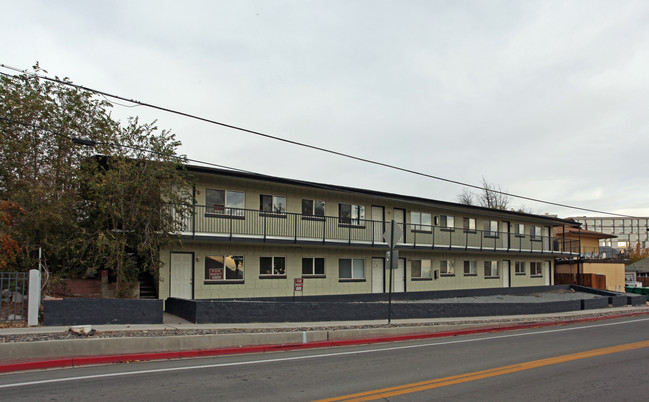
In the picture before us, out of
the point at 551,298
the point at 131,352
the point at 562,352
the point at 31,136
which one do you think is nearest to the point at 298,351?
the point at 131,352

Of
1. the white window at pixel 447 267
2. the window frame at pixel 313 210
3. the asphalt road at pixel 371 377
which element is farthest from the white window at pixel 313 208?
the asphalt road at pixel 371 377

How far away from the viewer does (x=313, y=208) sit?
25.1 metres

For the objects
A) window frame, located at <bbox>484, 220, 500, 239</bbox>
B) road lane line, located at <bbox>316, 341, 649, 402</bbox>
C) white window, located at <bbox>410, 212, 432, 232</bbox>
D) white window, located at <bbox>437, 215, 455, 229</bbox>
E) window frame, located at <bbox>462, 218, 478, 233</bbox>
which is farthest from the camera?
window frame, located at <bbox>484, 220, 500, 239</bbox>

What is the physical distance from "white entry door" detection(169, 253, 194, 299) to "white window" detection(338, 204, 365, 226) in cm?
828

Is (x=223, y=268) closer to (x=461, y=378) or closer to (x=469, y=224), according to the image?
(x=461, y=378)

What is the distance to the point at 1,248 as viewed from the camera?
588 inches

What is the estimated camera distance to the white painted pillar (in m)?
12.7

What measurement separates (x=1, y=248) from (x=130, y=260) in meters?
3.74

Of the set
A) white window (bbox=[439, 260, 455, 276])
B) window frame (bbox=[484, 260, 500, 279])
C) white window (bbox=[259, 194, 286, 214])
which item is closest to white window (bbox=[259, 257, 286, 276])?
white window (bbox=[259, 194, 286, 214])

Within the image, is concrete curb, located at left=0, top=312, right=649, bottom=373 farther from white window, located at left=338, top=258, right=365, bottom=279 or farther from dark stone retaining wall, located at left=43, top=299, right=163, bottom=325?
white window, located at left=338, top=258, right=365, bottom=279

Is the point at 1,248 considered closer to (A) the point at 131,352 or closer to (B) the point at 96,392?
(A) the point at 131,352

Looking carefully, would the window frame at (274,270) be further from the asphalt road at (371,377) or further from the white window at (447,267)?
the white window at (447,267)

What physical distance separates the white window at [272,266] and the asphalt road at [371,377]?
10.4m

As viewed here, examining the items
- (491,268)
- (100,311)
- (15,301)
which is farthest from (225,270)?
(491,268)
